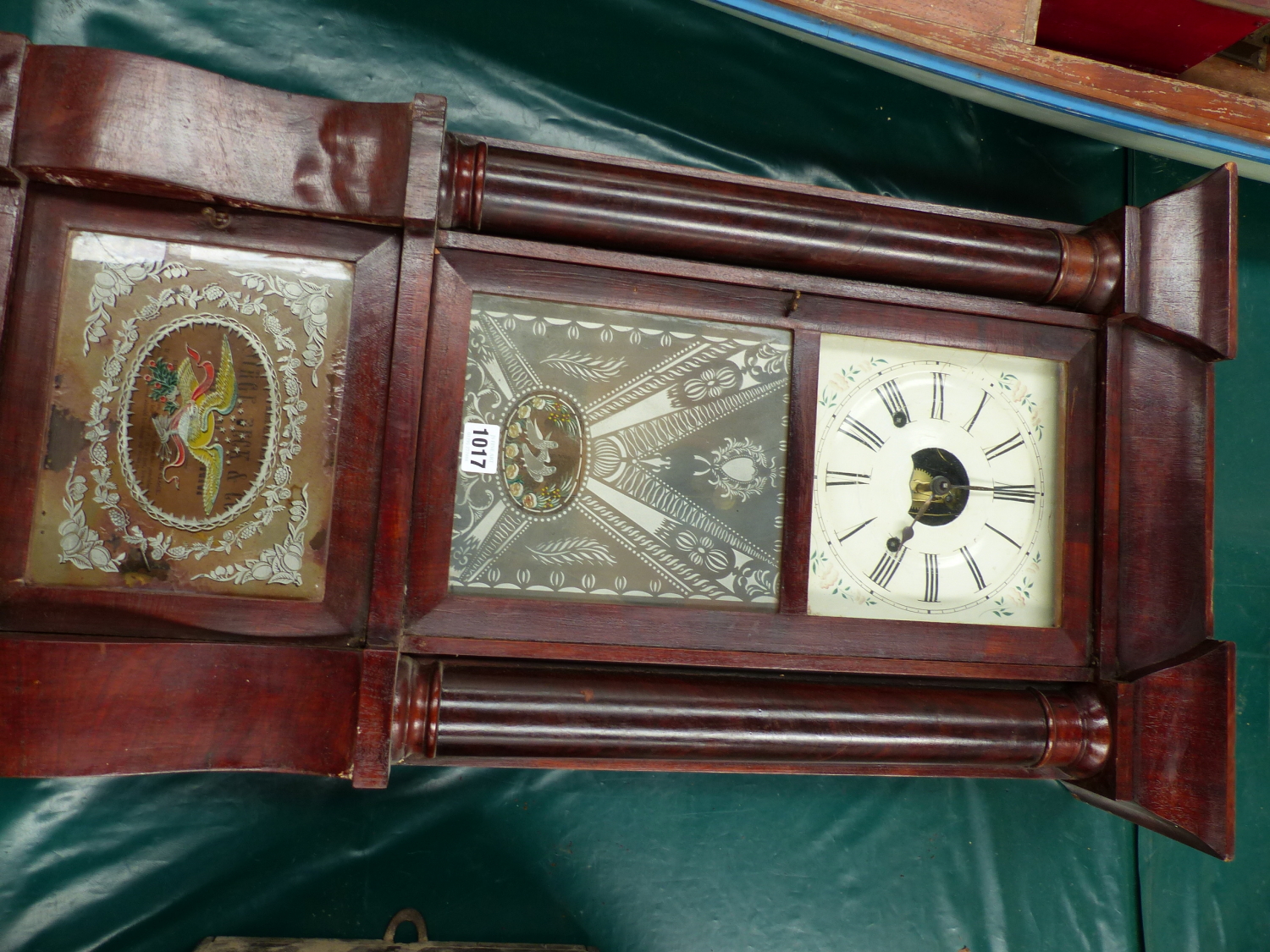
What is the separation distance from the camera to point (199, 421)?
1.26 meters

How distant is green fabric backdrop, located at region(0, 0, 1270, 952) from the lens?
1.59 metres

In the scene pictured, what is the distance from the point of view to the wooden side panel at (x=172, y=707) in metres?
1.12

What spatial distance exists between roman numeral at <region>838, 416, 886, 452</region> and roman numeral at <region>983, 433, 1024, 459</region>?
18 centimetres

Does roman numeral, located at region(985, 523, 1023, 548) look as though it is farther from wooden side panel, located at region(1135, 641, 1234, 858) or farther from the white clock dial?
wooden side panel, located at region(1135, 641, 1234, 858)

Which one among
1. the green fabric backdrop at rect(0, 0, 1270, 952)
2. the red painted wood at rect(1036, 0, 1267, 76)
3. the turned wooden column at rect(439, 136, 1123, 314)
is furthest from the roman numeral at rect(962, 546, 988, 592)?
the red painted wood at rect(1036, 0, 1267, 76)

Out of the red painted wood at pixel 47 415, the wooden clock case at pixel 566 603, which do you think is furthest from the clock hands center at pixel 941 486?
the red painted wood at pixel 47 415

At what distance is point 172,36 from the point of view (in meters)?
1.66

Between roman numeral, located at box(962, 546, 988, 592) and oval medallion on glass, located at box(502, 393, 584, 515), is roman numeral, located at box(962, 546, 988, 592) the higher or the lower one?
the lower one

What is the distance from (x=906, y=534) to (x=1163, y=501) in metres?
0.42

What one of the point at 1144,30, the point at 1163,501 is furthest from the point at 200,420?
the point at 1144,30

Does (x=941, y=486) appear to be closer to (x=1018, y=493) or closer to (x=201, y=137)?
(x=1018, y=493)

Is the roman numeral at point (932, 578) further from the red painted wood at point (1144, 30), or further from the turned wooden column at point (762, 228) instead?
the red painted wood at point (1144, 30)

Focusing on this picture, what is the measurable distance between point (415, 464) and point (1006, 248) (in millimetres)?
982

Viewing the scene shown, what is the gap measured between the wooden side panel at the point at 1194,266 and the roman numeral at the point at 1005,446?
265mm
